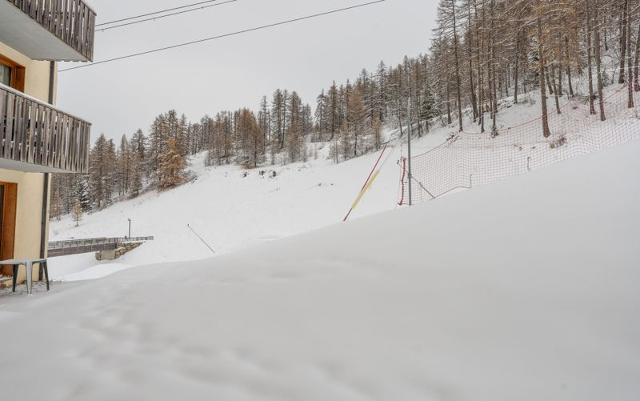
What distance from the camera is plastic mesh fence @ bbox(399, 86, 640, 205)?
1389 cm

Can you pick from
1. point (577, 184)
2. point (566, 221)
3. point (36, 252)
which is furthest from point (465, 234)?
point (36, 252)

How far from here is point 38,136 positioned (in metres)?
6.32

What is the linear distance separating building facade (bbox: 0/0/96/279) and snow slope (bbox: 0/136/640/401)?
461cm

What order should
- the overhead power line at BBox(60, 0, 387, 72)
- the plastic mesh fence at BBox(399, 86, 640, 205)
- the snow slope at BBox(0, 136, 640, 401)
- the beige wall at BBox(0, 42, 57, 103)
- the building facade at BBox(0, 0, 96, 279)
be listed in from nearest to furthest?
the snow slope at BBox(0, 136, 640, 401)
the building facade at BBox(0, 0, 96, 279)
the beige wall at BBox(0, 42, 57, 103)
the overhead power line at BBox(60, 0, 387, 72)
the plastic mesh fence at BBox(399, 86, 640, 205)

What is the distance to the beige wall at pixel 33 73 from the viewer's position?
7191 millimetres

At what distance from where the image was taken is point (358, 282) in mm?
2414

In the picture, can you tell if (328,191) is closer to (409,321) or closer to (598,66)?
(598,66)

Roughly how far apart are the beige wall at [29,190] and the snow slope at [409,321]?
19.1 ft

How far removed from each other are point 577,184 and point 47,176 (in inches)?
420

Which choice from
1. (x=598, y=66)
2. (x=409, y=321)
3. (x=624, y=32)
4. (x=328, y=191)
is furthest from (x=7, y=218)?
(x=624, y=32)

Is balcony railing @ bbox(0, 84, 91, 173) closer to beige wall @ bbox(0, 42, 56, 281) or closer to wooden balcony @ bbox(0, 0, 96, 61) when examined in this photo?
beige wall @ bbox(0, 42, 56, 281)

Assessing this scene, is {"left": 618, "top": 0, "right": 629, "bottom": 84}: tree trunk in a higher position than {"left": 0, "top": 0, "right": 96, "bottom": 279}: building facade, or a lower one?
higher

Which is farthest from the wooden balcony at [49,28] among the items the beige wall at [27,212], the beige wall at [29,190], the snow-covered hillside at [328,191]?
the snow-covered hillside at [328,191]

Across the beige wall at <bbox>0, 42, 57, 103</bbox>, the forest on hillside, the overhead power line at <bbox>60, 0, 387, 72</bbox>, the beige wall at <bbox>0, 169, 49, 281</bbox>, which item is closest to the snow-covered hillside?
the forest on hillside
